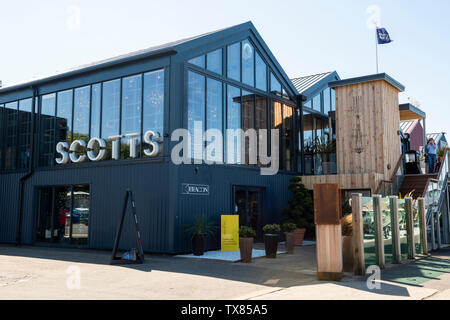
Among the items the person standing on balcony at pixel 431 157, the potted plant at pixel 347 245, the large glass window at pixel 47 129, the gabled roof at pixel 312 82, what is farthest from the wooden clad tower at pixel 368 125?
the large glass window at pixel 47 129

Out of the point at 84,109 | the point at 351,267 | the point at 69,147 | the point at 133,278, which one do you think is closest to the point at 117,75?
the point at 84,109

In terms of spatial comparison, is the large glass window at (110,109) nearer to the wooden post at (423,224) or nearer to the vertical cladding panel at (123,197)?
the vertical cladding panel at (123,197)

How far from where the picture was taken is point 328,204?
29.9ft

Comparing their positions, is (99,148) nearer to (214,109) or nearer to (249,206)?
(214,109)

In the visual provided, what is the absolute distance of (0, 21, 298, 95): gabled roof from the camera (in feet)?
47.2

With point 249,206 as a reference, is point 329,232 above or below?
below

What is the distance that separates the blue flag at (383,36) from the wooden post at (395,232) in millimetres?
11435

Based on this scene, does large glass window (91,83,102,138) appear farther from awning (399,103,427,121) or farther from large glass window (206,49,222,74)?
awning (399,103,427,121)

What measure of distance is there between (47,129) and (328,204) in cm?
1250

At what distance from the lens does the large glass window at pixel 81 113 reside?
16.2 meters

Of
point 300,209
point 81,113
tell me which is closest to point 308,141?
point 300,209

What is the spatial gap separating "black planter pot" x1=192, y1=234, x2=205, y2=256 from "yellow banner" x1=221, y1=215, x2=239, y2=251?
0.97 metres

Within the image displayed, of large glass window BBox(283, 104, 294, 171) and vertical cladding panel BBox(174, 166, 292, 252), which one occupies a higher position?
large glass window BBox(283, 104, 294, 171)

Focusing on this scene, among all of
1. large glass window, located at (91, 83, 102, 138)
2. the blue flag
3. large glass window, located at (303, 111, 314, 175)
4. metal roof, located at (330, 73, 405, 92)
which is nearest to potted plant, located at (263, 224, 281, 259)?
large glass window, located at (91, 83, 102, 138)
